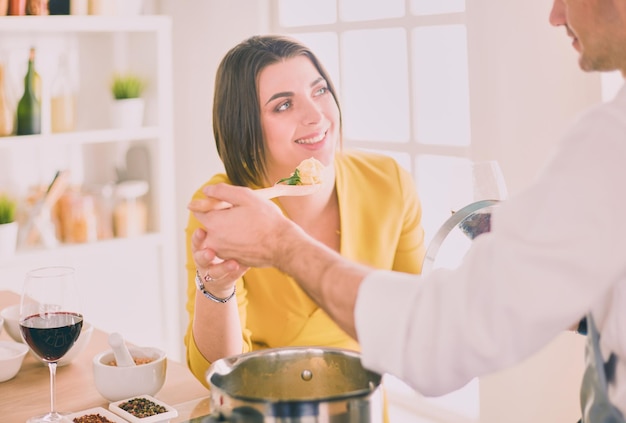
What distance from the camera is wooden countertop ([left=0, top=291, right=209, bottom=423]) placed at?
1645 mm

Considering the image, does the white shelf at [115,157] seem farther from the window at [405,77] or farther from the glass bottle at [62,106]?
the window at [405,77]

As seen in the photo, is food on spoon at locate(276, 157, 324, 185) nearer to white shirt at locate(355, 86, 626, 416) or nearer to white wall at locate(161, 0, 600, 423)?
white shirt at locate(355, 86, 626, 416)

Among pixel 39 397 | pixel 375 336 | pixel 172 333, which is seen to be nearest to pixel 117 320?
pixel 172 333

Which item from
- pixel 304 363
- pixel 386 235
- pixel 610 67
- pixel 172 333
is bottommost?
pixel 172 333

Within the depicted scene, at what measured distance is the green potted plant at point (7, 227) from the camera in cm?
361

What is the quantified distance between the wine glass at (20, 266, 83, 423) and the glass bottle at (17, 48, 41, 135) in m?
2.28

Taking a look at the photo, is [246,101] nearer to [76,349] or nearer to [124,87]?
[76,349]

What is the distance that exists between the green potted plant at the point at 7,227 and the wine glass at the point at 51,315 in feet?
7.12

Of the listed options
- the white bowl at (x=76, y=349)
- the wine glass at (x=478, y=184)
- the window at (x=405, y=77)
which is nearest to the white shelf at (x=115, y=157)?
the window at (x=405, y=77)

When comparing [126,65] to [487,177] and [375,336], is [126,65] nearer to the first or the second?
[487,177]

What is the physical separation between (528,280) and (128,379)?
2.98 feet

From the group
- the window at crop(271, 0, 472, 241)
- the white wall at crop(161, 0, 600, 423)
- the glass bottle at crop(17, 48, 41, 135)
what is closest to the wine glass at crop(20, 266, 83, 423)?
the white wall at crop(161, 0, 600, 423)

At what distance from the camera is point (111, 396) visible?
1.65m

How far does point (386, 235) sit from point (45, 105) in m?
2.15
